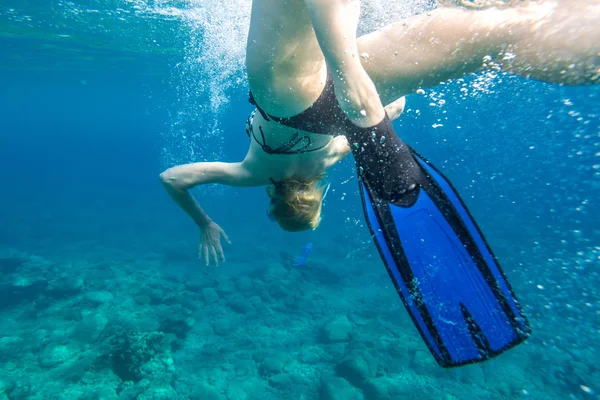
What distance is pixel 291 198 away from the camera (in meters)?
2.90

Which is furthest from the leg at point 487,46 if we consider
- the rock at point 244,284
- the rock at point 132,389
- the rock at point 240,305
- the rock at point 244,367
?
the rock at point 244,284

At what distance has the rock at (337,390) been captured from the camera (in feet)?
22.4

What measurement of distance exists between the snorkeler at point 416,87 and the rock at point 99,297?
10758 millimetres

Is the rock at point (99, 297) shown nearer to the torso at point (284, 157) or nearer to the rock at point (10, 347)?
Result: the rock at point (10, 347)

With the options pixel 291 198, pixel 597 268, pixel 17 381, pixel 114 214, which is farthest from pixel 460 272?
pixel 597 268

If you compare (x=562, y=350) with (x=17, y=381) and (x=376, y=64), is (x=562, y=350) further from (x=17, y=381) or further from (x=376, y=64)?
(x=17, y=381)

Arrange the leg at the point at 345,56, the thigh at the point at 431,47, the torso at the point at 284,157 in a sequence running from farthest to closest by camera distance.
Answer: the torso at the point at 284,157 → the thigh at the point at 431,47 → the leg at the point at 345,56

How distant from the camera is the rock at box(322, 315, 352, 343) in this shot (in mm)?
9137

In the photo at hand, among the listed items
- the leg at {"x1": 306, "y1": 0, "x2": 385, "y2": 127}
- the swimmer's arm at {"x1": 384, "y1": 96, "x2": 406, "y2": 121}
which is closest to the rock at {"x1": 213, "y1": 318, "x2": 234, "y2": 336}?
the swimmer's arm at {"x1": 384, "y1": 96, "x2": 406, "y2": 121}

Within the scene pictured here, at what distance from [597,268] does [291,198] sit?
3606 centimetres

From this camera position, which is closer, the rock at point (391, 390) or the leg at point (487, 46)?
the leg at point (487, 46)

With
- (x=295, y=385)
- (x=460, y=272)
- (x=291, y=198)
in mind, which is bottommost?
(x=295, y=385)

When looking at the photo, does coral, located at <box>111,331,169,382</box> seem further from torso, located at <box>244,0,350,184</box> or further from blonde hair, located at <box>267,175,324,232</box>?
torso, located at <box>244,0,350,184</box>

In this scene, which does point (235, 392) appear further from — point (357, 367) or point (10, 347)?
point (10, 347)
